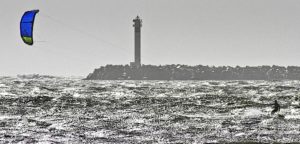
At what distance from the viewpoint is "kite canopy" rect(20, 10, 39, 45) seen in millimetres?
29188

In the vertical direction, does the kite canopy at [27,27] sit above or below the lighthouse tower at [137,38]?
below

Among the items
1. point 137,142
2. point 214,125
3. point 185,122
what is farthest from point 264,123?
point 137,142

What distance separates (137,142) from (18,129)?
4475 millimetres

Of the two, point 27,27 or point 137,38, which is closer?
point 27,27

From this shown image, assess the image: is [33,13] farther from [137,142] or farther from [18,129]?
[137,142]

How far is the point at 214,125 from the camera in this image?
16359 mm

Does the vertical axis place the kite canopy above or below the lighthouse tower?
below

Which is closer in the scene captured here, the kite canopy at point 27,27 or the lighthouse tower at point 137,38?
the kite canopy at point 27,27

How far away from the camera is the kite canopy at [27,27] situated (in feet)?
95.8

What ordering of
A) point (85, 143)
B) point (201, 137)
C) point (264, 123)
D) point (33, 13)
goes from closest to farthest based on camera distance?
1. point (85, 143)
2. point (201, 137)
3. point (264, 123)
4. point (33, 13)

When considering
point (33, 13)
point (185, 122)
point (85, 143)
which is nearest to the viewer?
point (85, 143)

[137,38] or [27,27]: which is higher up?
[137,38]

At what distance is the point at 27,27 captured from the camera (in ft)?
98.5

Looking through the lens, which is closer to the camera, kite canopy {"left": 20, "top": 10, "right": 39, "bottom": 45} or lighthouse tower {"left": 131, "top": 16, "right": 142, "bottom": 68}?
kite canopy {"left": 20, "top": 10, "right": 39, "bottom": 45}
